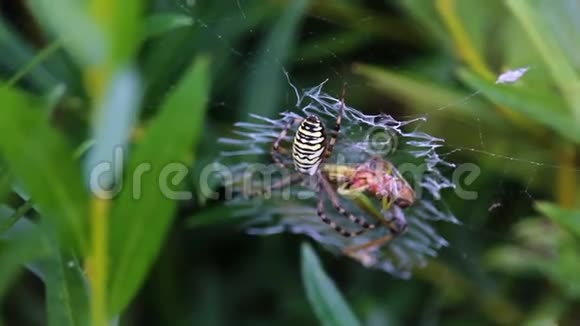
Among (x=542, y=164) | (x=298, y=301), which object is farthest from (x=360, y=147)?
(x=298, y=301)

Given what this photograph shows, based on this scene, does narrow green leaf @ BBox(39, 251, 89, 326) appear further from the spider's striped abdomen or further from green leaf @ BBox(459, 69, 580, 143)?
green leaf @ BBox(459, 69, 580, 143)

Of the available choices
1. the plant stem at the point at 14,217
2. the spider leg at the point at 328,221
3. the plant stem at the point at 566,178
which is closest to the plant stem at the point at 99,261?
the plant stem at the point at 14,217

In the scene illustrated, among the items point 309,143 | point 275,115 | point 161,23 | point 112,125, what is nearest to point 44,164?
point 112,125

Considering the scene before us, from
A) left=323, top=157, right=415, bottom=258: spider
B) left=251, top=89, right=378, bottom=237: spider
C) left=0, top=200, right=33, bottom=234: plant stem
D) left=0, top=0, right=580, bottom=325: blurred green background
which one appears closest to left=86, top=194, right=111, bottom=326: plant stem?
left=0, top=0, right=580, bottom=325: blurred green background

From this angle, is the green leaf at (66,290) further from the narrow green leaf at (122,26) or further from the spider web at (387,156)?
the spider web at (387,156)

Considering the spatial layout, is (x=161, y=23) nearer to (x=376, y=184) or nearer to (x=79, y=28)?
(x=79, y=28)

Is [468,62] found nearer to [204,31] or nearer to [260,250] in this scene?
[204,31]
